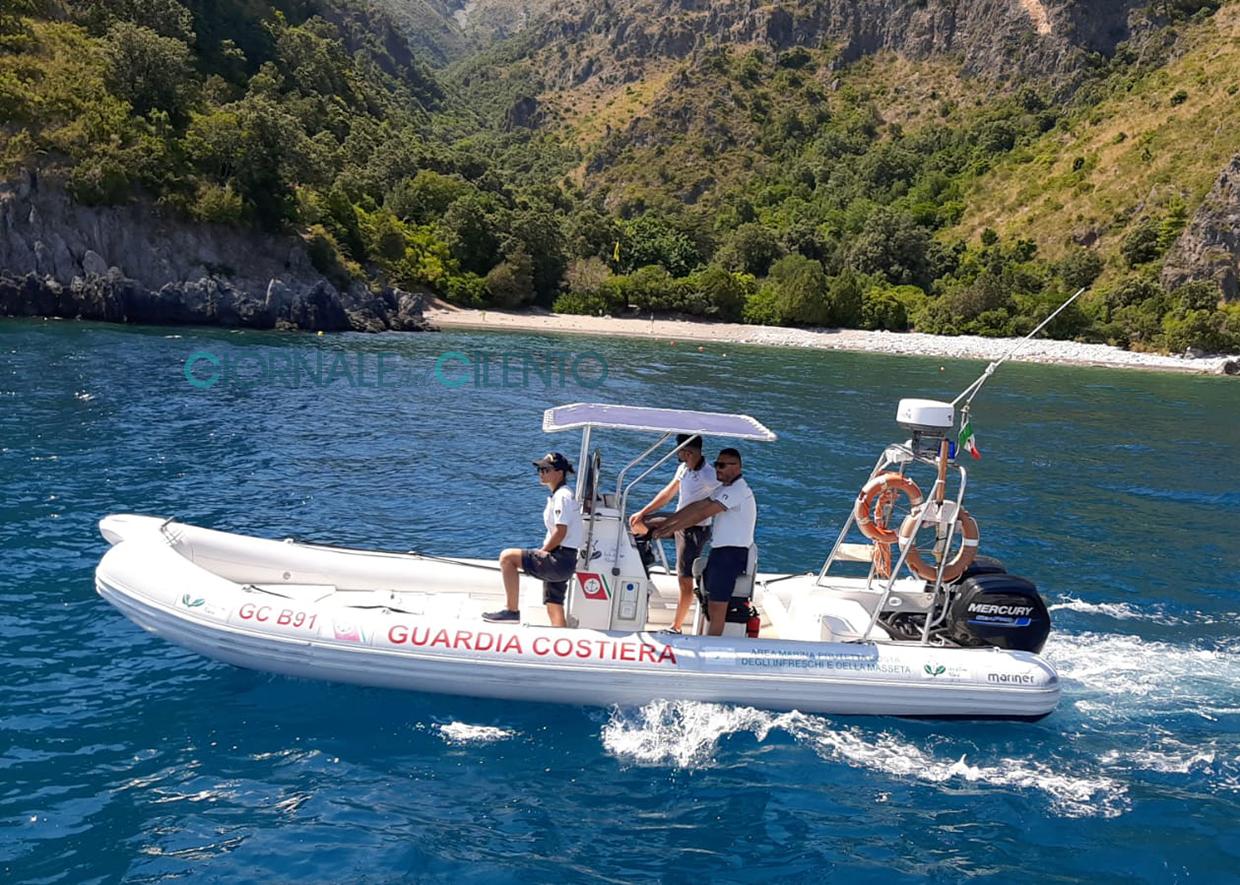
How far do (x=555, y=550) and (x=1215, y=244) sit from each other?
77.9 metres

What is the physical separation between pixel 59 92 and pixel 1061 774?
190 ft

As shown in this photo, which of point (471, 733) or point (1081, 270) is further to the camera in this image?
point (1081, 270)

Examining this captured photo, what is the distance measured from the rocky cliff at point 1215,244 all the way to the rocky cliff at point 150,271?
59.7 m

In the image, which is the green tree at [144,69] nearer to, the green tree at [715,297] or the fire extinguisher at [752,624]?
the green tree at [715,297]

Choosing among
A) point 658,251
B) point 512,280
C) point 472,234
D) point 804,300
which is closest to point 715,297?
point 804,300

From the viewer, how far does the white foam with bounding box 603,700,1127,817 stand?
8.16m

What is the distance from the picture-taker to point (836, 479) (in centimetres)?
2044

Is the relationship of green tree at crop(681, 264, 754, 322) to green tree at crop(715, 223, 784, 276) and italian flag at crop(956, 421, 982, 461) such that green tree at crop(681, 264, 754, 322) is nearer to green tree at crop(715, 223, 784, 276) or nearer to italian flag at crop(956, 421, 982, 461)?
green tree at crop(715, 223, 784, 276)

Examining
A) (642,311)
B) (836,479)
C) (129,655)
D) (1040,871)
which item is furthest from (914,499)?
(642,311)

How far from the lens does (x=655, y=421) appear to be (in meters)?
9.09

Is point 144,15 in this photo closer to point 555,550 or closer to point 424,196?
point 424,196

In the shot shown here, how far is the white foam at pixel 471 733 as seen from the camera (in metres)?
8.44

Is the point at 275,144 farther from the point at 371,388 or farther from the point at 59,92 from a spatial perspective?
the point at 371,388

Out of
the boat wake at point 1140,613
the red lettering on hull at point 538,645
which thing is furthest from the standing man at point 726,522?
the boat wake at point 1140,613
